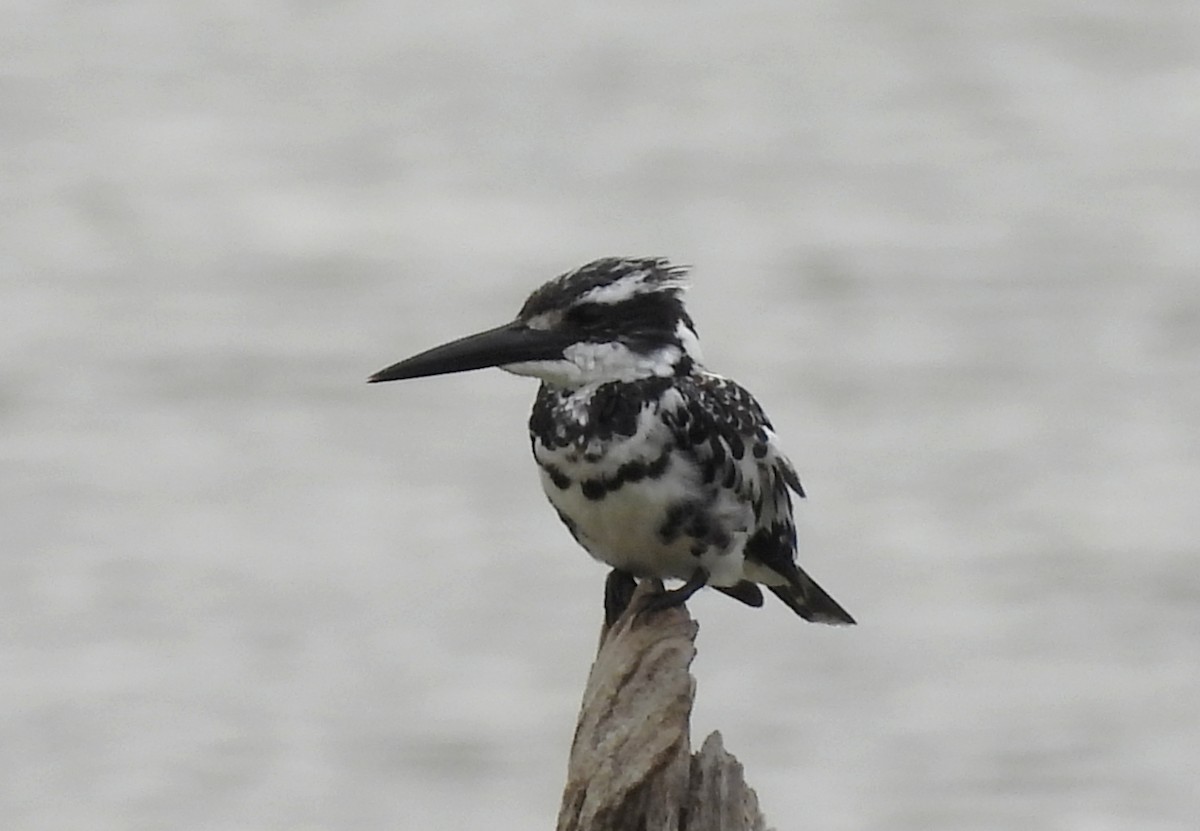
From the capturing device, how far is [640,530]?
Result: 5777mm

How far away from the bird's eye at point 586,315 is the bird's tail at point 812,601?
909mm

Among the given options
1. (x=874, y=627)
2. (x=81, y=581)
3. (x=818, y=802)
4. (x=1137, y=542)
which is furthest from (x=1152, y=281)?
(x=81, y=581)

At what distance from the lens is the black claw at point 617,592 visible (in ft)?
19.7

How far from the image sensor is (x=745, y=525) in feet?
19.5

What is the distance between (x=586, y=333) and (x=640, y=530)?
0.40 meters

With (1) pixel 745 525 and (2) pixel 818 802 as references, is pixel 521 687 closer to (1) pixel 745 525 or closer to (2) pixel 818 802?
(2) pixel 818 802

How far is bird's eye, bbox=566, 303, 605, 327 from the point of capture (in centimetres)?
571

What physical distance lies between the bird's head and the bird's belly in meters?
0.22

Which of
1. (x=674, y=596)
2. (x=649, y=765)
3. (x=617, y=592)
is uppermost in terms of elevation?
(x=617, y=592)

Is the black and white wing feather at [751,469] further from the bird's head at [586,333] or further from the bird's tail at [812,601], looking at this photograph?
the bird's head at [586,333]

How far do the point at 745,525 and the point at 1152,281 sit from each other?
1133cm

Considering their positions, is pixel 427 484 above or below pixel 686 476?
above

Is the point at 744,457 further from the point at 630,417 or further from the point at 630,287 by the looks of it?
the point at 630,287

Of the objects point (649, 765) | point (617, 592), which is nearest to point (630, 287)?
point (617, 592)
